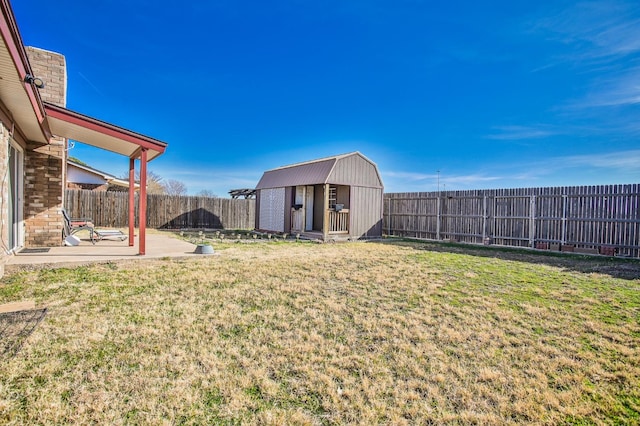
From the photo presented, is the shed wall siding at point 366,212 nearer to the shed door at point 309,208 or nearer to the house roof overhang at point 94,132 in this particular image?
the shed door at point 309,208

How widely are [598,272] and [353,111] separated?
43.7ft

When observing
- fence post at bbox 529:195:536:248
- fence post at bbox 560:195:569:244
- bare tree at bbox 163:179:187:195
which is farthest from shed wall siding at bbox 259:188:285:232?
bare tree at bbox 163:179:187:195

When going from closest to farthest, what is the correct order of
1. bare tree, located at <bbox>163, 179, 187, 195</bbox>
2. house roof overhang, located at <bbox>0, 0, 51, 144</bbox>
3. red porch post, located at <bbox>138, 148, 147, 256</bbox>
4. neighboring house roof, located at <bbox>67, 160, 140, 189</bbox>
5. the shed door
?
house roof overhang, located at <bbox>0, 0, 51, 144</bbox> → red porch post, located at <bbox>138, 148, 147, 256</bbox> → the shed door → neighboring house roof, located at <bbox>67, 160, 140, 189</bbox> → bare tree, located at <bbox>163, 179, 187, 195</bbox>

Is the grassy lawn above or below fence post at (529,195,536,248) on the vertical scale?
below

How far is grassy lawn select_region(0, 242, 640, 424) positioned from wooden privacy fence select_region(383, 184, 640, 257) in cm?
500

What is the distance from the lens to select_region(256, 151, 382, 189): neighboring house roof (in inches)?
488

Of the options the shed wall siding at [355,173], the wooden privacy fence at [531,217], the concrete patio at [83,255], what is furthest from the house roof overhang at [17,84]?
the wooden privacy fence at [531,217]

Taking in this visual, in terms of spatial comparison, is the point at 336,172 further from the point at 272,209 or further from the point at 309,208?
the point at 272,209

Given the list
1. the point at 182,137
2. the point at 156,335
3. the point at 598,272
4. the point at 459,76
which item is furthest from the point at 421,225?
the point at 182,137

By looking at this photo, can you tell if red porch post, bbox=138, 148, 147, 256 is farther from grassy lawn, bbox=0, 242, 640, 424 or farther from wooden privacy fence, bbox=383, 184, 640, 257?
wooden privacy fence, bbox=383, 184, 640, 257

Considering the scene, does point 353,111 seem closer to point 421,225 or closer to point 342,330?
point 421,225

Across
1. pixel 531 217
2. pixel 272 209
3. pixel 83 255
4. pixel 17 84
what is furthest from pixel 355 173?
pixel 17 84

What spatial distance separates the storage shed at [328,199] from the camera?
12570 millimetres

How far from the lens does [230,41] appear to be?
1269cm
